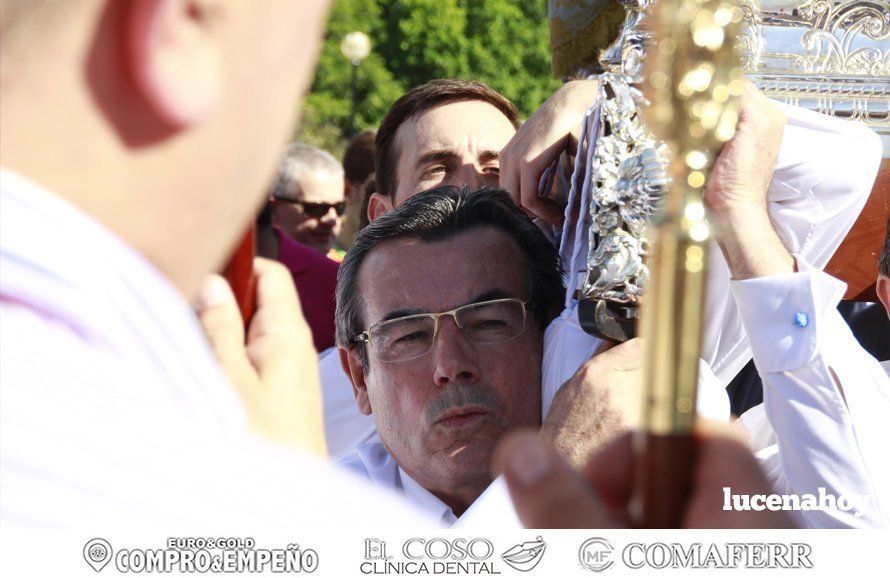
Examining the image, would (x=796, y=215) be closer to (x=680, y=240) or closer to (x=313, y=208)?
(x=680, y=240)

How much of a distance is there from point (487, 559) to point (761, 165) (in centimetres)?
94

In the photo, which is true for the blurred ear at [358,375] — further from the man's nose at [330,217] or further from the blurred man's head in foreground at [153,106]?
the blurred man's head in foreground at [153,106]

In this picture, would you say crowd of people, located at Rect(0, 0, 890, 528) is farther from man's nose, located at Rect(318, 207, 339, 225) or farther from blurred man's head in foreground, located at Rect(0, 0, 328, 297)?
man's nose, located at Rect(318, 207, 339, 225)

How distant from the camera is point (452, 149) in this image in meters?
2.87

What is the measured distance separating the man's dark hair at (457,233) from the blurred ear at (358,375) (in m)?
0.03

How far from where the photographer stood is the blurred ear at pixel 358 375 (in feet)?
7.30

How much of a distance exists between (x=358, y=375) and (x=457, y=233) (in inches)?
13.9

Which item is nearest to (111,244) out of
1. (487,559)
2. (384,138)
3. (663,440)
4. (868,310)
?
(663,440)

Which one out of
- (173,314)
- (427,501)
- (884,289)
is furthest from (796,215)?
(173,314)

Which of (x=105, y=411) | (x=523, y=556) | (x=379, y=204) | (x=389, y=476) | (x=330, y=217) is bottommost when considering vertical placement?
(x=389, y=476)

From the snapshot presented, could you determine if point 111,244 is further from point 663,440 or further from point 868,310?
point 868,310

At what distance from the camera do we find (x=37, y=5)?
60 centimetres

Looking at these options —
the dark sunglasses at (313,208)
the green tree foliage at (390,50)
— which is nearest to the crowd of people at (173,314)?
the green tree foliage at (390,50)

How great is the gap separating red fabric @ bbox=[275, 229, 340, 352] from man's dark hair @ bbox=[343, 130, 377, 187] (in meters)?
1.59
